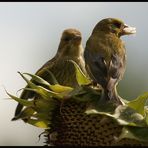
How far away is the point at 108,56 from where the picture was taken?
3754 millimetres

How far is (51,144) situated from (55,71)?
1.74 meters

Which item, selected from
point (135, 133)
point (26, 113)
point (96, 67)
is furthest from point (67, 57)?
point (135, 133)

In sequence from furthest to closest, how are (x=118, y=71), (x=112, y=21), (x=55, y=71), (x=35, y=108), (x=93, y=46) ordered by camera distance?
(x=55, y=71) → (x=112, y=21) → (x=93, y=46) → (x=118, y=71) → (x=35, y=108)

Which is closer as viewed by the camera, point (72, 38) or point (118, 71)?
point (118, 71)

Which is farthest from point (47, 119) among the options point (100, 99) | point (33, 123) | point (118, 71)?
point (118, 71)

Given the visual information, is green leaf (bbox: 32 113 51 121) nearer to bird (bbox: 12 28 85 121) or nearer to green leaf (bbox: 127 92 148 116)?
green leaf (bbox: 127 92 148 116)

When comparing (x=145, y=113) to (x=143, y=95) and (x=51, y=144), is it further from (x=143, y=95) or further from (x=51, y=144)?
(x=51, y=144)

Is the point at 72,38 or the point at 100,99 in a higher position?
the point at 100,99

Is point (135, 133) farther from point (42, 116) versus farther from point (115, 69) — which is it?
point (115, 69)

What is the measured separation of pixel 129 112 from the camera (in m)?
2.91

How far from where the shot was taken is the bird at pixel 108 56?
337 centimetres

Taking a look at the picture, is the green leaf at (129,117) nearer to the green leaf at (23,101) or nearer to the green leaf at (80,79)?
the green leaf at (80,79)

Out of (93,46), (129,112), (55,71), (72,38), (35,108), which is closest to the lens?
(129,112)

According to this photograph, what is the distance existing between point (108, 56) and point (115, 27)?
0.60m
